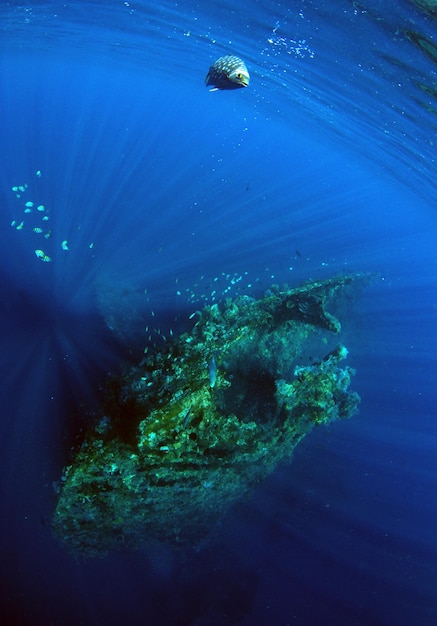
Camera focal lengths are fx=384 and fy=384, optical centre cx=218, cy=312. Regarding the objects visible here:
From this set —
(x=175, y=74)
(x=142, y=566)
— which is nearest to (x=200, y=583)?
(x=142, y=566)

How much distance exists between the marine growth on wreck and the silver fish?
400 cm

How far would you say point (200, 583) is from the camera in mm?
9438

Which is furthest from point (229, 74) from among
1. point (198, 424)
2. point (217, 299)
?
point (217, 299)

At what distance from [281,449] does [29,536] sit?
5.53 m

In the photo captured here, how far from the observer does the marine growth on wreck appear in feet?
19.7

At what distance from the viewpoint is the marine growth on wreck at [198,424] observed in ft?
19.7

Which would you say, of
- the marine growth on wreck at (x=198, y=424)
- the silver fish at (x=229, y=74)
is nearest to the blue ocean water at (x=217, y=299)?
the marine growth on wreck at (x=198, y=424)

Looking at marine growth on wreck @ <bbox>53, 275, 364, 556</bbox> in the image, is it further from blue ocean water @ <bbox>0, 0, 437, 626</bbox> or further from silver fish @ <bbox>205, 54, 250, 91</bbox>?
silver fish @ <bbox>205, 54, 250, 91</bbox>

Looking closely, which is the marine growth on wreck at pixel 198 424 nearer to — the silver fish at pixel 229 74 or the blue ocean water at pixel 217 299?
the blue ocean water at pixel 217 299

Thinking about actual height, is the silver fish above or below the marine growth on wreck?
above

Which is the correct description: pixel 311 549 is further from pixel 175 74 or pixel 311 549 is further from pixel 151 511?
pixel 175 74

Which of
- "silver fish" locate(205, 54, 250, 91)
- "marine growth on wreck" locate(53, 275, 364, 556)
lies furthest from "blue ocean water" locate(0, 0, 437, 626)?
"silver fish" locate(205, 54, 250, 91)

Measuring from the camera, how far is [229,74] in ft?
16.7

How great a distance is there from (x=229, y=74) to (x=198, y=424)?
5.07 meters
